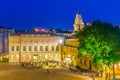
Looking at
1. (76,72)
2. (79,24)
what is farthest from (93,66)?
(79,24)

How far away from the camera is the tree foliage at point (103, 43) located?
54.8m

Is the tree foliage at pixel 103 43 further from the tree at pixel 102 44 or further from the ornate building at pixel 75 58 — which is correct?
the ornate building at pixel 75 58

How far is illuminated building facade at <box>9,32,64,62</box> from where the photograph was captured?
96.1 metres

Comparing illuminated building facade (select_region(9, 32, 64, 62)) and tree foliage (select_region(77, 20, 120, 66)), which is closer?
tree foliage (select_region(77, 20, 120, 66))

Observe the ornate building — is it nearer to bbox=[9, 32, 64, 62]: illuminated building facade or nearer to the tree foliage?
bbox=[9, 32, 64, 62]: illuminated building facade

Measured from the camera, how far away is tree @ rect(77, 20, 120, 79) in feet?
180

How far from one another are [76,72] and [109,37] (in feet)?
52.2

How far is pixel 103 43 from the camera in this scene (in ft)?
181

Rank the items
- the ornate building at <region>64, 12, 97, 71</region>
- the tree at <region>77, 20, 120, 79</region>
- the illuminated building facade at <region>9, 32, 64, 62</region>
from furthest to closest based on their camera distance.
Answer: the illuminated building facade at <region>9, 32, 64, 62</region> → the ornate building at <region>64, 12, 97, 71</region> → the tree at <region>77, 20, 120, 79</region>

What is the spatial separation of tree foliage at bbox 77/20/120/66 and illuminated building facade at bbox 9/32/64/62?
3823 cm

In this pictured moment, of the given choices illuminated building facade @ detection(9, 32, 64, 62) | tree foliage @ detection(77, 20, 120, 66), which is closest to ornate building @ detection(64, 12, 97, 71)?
illuminated building facade @ detection(9, 32, 64, 62)

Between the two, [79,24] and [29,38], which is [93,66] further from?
[79,24]

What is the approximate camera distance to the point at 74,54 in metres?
82.0

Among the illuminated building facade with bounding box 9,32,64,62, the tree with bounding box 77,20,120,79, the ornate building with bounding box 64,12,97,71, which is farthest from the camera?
the illuminated building facade with bounding box 9,32,64,62
